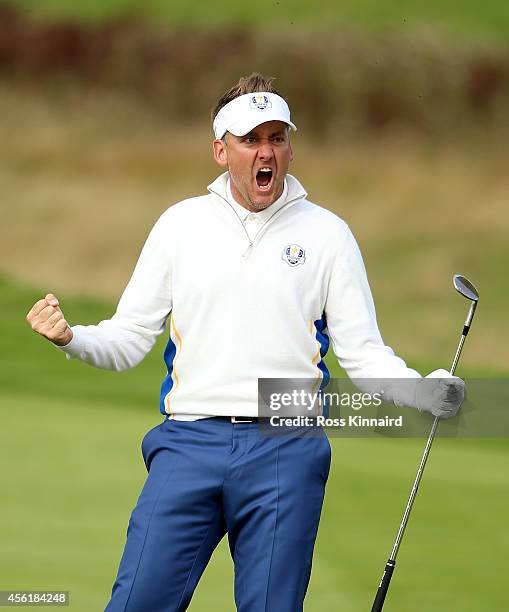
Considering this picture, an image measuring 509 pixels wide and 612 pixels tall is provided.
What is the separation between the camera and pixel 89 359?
12.4ft

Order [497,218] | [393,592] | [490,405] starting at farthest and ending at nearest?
[497,218], [490,405], [393,592]

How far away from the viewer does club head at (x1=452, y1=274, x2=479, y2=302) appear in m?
3.96

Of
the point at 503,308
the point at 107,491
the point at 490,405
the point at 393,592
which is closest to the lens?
the point at 393,592

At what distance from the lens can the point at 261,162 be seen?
3.72m

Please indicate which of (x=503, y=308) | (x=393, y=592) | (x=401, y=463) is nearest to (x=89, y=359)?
(x=393, y=592)

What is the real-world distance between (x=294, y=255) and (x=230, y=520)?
647 mm

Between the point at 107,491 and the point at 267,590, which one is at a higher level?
the point at 107,491

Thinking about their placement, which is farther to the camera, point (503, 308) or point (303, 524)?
point (503, 308)

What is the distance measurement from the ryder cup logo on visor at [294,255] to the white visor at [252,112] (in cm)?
30

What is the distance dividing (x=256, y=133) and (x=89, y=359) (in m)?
0.69

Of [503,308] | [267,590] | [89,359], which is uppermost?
[503,308]

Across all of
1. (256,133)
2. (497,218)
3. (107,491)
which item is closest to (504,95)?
(497,218)

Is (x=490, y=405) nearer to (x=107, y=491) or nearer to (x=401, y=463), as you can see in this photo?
(x=401, y=463)

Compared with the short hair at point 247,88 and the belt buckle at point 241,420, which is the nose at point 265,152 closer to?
the short hair at point 247,88
